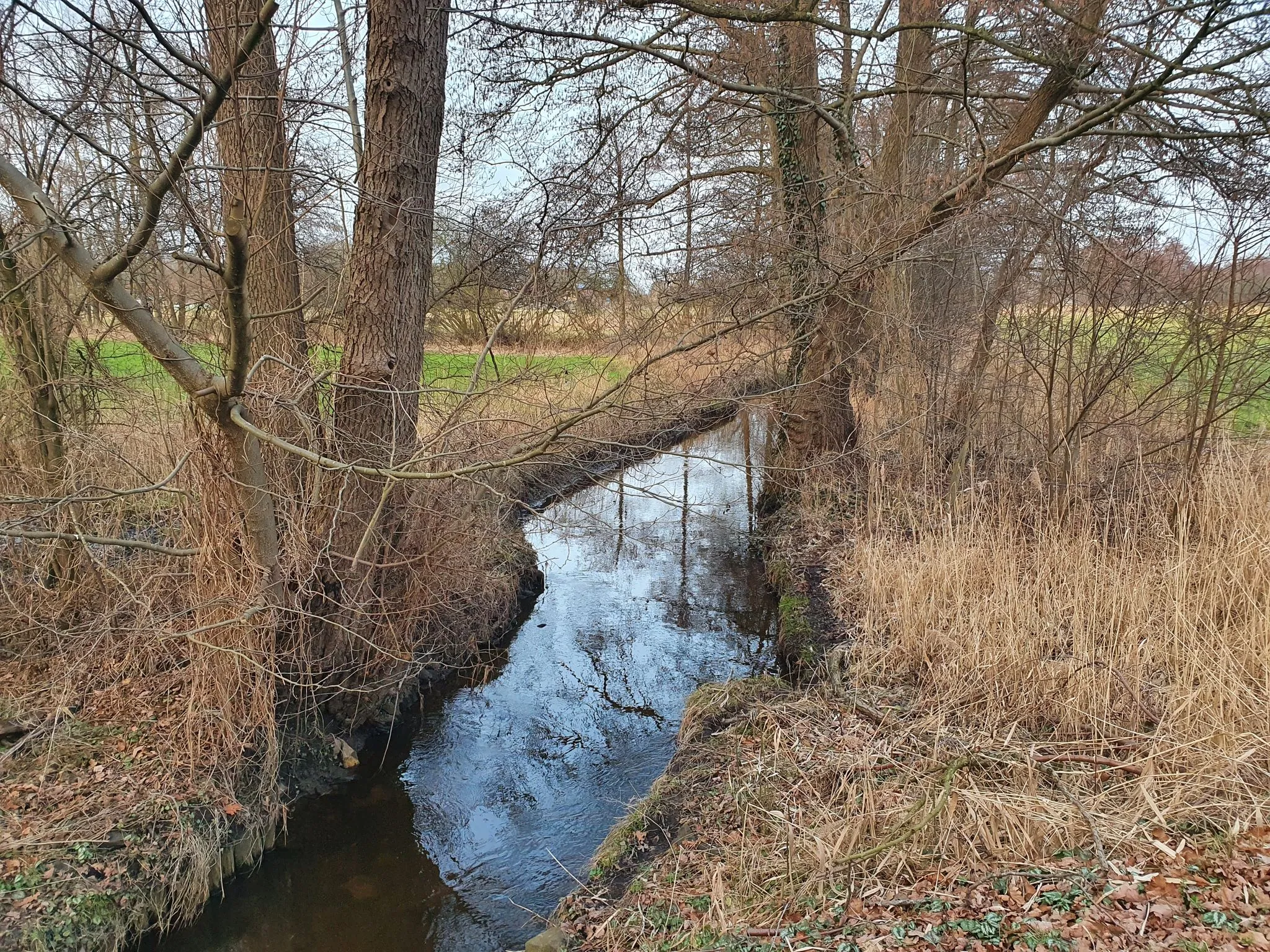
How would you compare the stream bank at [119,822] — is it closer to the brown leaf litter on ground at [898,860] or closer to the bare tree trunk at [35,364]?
the bare tree trunk at [35,364]

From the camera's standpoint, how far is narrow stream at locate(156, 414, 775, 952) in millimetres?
3875

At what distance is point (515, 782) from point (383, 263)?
12.9 feet

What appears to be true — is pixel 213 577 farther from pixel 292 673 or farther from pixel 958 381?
pixel 958 381

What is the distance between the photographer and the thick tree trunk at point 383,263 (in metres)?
4.97

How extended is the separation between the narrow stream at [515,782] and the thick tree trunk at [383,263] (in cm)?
122

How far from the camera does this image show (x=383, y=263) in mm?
5105

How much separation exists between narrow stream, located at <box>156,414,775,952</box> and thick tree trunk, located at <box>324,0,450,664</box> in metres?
1.22

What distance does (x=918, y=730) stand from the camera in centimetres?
405

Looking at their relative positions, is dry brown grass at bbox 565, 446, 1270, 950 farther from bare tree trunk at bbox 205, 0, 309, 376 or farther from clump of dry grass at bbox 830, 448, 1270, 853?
bare tree trunk at bbox 205, 0, 309, 376

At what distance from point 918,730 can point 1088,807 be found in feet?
3.74

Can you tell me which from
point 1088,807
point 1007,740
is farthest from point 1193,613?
point 1088,807

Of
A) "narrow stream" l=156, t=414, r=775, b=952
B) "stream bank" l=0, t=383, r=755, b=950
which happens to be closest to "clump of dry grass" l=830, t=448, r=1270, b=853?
"narrow stream" l=156, t=414, r=775, b=952

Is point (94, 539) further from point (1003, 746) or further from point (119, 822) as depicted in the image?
point (1003, 746)

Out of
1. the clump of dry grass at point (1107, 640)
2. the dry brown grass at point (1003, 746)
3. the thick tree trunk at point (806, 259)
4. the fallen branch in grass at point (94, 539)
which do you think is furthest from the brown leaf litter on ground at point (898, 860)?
the thick tree trunk at point (806, 259)
